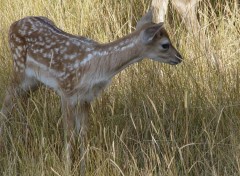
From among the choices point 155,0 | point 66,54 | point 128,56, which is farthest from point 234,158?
point 155,0

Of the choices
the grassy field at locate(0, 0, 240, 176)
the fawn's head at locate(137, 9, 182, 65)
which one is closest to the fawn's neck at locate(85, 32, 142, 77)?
the fawn's head at locate(137, 9, 182, 65)

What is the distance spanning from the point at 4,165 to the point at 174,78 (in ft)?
4.18

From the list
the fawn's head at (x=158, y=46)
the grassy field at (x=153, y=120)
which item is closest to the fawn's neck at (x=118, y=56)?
the fawn's head at (x=158, y=46)

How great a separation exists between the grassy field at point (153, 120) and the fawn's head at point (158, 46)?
Answer: 31 cm

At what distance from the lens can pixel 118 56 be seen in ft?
14.8

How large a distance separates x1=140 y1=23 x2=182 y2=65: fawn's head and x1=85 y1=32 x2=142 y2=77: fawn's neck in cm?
5

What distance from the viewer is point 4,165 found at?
4496mm

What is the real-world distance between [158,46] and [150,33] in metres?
0.11

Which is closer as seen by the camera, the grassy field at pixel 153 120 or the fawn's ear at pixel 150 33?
the grassy field at pixel 153 120

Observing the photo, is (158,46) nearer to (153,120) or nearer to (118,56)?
(118,56)

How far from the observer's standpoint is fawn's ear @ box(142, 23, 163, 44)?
4383mm

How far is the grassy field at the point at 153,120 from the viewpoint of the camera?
4242mm

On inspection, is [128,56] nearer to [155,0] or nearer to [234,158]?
[234,158]

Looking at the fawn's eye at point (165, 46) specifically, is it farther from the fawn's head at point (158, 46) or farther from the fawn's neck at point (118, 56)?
the fawn's neck at point (118, 56)
